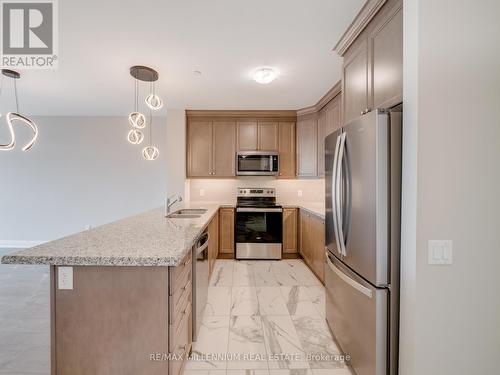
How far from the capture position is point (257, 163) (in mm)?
4441

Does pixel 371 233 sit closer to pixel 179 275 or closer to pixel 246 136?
pixel 179 275

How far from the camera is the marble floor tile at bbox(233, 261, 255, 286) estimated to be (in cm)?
339

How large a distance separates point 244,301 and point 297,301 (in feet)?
1.93

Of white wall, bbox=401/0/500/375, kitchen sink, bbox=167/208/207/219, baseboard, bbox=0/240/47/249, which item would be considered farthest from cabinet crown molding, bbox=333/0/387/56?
baseboard, bbox=0/240/47/249

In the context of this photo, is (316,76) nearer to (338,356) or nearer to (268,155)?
(268,155)

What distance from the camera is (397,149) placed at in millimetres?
1426

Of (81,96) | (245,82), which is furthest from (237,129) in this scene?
(81,96)

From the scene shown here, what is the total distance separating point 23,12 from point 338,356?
3.60 meters

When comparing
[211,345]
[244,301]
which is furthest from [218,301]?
[211,345]

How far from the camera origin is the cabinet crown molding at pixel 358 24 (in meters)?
1.75

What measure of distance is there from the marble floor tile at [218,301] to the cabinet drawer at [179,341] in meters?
0.81

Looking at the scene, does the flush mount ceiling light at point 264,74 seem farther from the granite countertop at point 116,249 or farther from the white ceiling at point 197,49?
the granite countertop at point 116,249

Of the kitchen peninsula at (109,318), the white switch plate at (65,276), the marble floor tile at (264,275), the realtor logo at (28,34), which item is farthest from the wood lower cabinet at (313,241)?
the realtor logo at (28,34)

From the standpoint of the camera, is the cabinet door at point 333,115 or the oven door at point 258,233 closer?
the cabinet door at point 333,115
